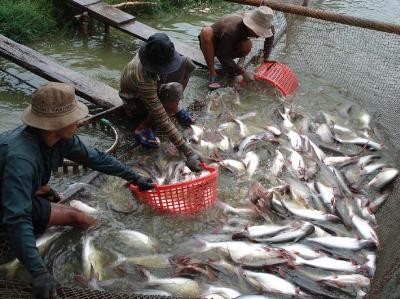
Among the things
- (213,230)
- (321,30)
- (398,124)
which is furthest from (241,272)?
(321,30)

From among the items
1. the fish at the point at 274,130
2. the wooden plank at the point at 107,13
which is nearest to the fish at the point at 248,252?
the fish at the point at 274,130

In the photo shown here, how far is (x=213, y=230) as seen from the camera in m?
4.57

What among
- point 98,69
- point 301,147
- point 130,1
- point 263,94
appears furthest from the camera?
point 130,1

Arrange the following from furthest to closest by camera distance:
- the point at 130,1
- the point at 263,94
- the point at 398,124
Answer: the point at 130,1 → the point at 263,94 → the point at 398,124

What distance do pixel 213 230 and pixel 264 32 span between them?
3.36 metres

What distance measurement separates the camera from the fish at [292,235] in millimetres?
4438

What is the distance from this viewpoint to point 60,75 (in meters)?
6.61

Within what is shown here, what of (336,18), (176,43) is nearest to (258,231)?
(336,18)

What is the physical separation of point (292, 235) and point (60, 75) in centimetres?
410

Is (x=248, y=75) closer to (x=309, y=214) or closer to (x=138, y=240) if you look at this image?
(x=309, y=214)

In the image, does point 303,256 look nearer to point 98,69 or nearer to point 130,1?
point 98,69

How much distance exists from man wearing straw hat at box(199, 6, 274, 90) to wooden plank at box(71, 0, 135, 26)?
2.01 meters

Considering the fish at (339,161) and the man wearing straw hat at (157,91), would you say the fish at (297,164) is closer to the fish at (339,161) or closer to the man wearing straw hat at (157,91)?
the fish at (339,161)

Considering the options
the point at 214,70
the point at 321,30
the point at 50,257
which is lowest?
the point at 50,257
